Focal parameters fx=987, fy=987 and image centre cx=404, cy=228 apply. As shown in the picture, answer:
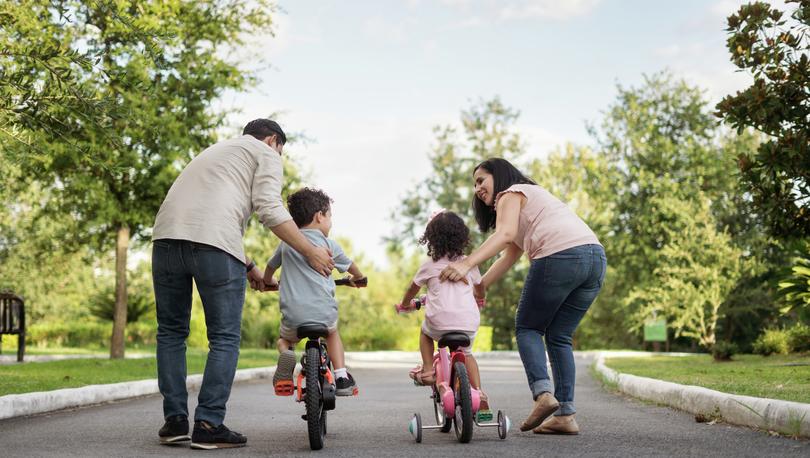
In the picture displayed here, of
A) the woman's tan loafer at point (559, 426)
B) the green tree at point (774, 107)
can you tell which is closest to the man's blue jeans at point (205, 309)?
the woman's tan loafer at point (559, 426)

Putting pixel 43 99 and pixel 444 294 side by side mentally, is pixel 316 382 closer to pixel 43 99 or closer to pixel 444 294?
pixel 444 294

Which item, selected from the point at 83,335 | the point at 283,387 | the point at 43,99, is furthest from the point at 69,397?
the point at 83,335

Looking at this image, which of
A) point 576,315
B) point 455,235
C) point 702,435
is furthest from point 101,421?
point 702,435

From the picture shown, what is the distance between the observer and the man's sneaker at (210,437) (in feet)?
19.2

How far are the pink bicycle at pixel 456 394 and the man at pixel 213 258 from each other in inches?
39.1

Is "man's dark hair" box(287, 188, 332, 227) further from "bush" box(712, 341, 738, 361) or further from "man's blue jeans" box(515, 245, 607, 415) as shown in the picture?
"bush" box(712, 341, 738, 361)

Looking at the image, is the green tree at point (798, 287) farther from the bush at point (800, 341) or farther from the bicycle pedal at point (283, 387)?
the bicycle pedal at point (283, 387)

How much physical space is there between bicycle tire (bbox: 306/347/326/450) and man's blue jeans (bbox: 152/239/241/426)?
1.58 ft

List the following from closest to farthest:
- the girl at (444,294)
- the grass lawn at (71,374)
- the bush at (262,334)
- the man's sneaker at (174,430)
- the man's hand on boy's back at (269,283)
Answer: the man's sneaker at (174,430)
the girl at (444,294)
the man's hand on boy's back at (269,283)
the grass lawn at (71,374)
the bush at (262,334)

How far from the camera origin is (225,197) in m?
6.06

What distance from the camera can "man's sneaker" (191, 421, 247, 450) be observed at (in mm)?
5867

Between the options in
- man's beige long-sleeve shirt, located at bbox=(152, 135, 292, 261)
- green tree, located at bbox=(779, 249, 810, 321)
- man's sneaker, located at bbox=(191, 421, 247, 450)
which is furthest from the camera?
green tree, located at bbox=(779, 249, 810, 321)

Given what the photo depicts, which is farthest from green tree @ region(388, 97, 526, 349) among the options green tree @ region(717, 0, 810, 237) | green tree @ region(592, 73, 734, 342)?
green tree @ region(717, 0, 810, 237)

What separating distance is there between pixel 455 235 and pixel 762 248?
99.6ft
